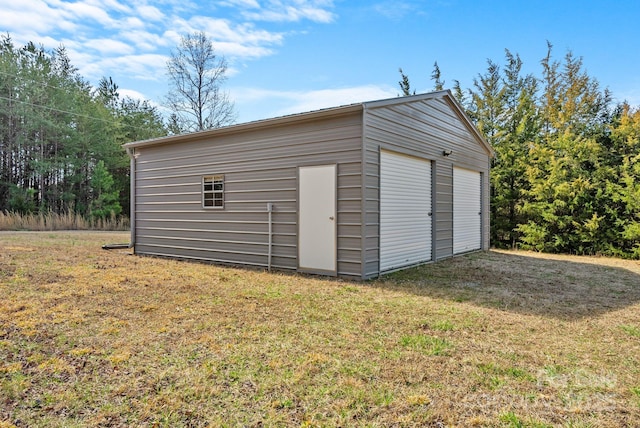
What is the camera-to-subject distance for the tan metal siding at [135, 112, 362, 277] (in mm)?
5895

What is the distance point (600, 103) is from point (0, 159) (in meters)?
23.1

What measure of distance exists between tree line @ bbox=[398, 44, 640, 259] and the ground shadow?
111 centimetres

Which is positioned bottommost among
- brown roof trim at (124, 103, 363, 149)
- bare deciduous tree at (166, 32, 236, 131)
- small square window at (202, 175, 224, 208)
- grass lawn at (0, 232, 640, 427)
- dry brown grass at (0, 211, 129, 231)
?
grass lawn at (0, 232, 640, 427)

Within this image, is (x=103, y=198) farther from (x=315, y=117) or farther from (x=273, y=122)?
(x=315, y=117)

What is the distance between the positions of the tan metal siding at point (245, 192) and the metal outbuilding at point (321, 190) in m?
0.02

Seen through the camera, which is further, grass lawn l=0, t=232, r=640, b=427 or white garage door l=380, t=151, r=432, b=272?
white garage door l=380, t=151, r=432, b=272

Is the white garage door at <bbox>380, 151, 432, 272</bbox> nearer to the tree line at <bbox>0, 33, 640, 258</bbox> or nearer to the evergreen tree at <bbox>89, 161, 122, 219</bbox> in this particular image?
the tree line at <bbox>0, 33, 640, 258</bbox>

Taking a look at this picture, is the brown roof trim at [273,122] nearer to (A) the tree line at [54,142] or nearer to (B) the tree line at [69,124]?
(B) the tree line at [69,124]

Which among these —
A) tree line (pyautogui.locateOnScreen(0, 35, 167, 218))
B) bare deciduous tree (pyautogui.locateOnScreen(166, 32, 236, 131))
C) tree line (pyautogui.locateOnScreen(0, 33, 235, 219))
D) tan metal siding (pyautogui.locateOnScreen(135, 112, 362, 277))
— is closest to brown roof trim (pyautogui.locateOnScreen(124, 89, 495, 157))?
tan metal siding (pyautogui.locateOnScreen(135, 112, 362, 277))

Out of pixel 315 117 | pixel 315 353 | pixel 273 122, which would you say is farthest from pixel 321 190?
pixel 315 353

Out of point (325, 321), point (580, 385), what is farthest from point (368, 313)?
point (580, 385)

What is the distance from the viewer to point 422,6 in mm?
8391

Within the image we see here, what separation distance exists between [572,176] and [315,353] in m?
9.17

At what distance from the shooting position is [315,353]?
2.85 meters
